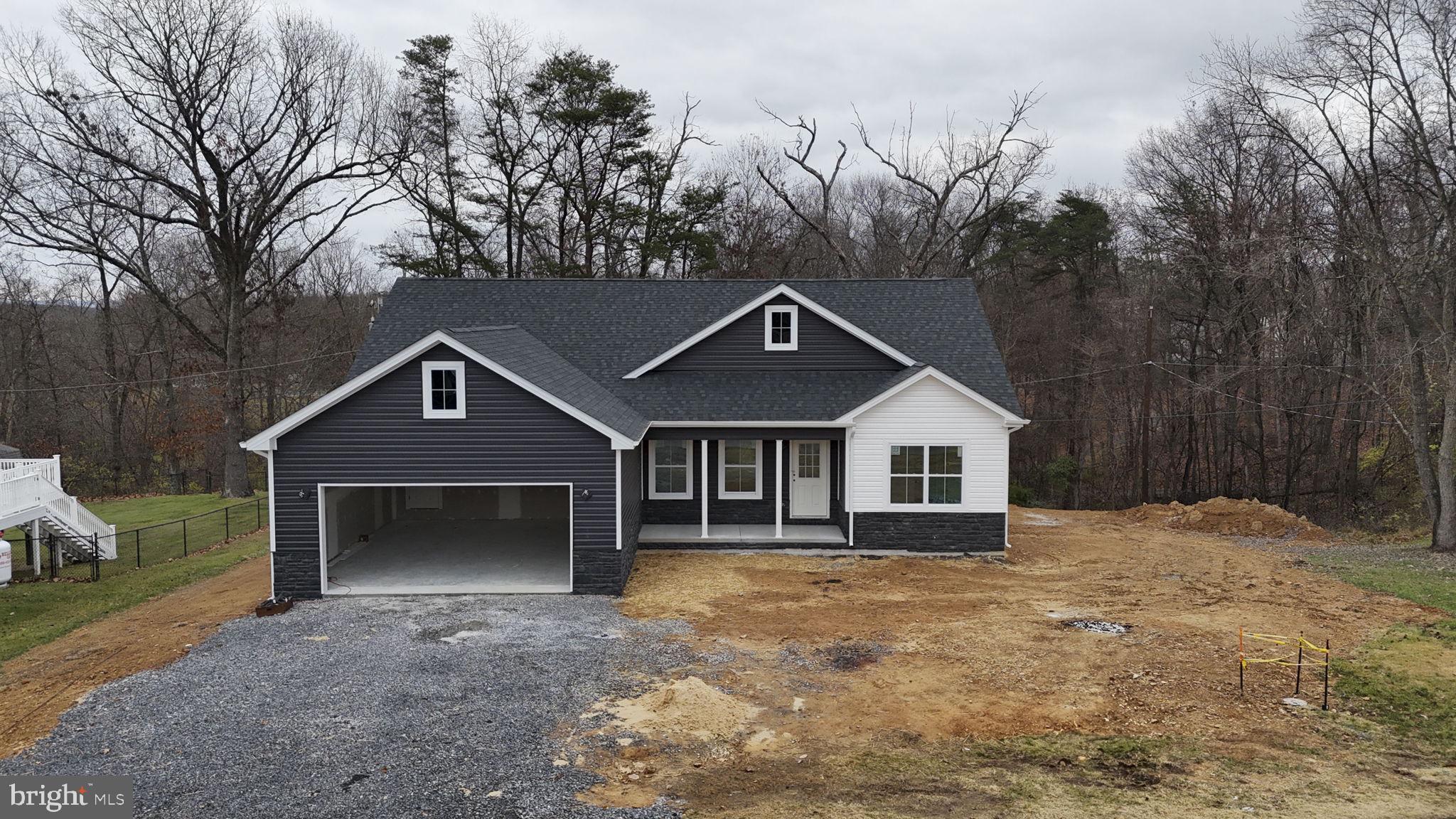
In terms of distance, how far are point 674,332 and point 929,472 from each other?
691cm

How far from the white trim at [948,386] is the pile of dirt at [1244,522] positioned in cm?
865

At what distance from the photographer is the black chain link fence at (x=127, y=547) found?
55.9ft

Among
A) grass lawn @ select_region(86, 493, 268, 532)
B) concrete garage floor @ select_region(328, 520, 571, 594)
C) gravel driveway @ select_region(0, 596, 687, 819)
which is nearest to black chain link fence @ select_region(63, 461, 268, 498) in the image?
grass lawn @ select_region(86, 493, 268, 532)

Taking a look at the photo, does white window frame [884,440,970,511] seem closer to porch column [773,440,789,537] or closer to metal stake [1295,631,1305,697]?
porch column [773,440,789,537]

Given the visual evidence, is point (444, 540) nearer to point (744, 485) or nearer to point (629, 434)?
point (629, 434)

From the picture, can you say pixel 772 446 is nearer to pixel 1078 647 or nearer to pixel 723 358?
pixel 723 358

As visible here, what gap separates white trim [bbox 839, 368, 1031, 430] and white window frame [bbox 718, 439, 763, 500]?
111 inches

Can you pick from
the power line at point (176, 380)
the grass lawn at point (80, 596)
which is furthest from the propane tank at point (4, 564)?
the power line at point (176, 380)

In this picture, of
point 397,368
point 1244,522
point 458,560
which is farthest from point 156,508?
point 1244,522

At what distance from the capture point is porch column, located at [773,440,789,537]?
17.7 meters

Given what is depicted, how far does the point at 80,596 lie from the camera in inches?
582

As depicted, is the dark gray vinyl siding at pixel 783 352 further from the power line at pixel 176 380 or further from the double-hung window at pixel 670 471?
the power line at pixel 176 380

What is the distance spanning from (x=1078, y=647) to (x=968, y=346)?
918 centimetres

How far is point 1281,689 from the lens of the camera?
30.1ft
